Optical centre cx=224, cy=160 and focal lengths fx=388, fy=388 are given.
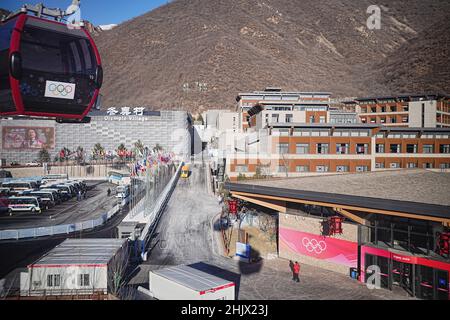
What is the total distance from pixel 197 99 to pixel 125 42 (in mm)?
90232

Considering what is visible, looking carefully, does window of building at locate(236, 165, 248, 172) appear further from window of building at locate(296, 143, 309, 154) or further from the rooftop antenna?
the rooftop antenna

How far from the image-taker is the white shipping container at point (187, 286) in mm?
14852

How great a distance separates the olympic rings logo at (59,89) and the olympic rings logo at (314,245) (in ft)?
54.9

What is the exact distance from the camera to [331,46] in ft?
653

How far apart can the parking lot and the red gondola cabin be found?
28.2 meters

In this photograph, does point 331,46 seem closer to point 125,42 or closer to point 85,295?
point 125,42

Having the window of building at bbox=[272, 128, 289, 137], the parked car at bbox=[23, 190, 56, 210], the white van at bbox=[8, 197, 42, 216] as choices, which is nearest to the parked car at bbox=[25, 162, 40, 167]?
the parked car at bbox=[23, 190, 56, 210]

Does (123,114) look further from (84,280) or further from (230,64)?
(230,64)

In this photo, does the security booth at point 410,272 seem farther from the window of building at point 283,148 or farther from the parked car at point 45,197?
the parked car at point 45,197

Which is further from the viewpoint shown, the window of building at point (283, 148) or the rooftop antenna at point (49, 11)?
the window of building at point (283, 148)

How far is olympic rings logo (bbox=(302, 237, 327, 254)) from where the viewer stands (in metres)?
22.2

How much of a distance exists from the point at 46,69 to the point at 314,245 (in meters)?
17.8

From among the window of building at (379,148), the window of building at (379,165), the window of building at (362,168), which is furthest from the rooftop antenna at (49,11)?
the window of building at (379,148)

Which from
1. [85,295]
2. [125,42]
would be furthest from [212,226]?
[125,42]
